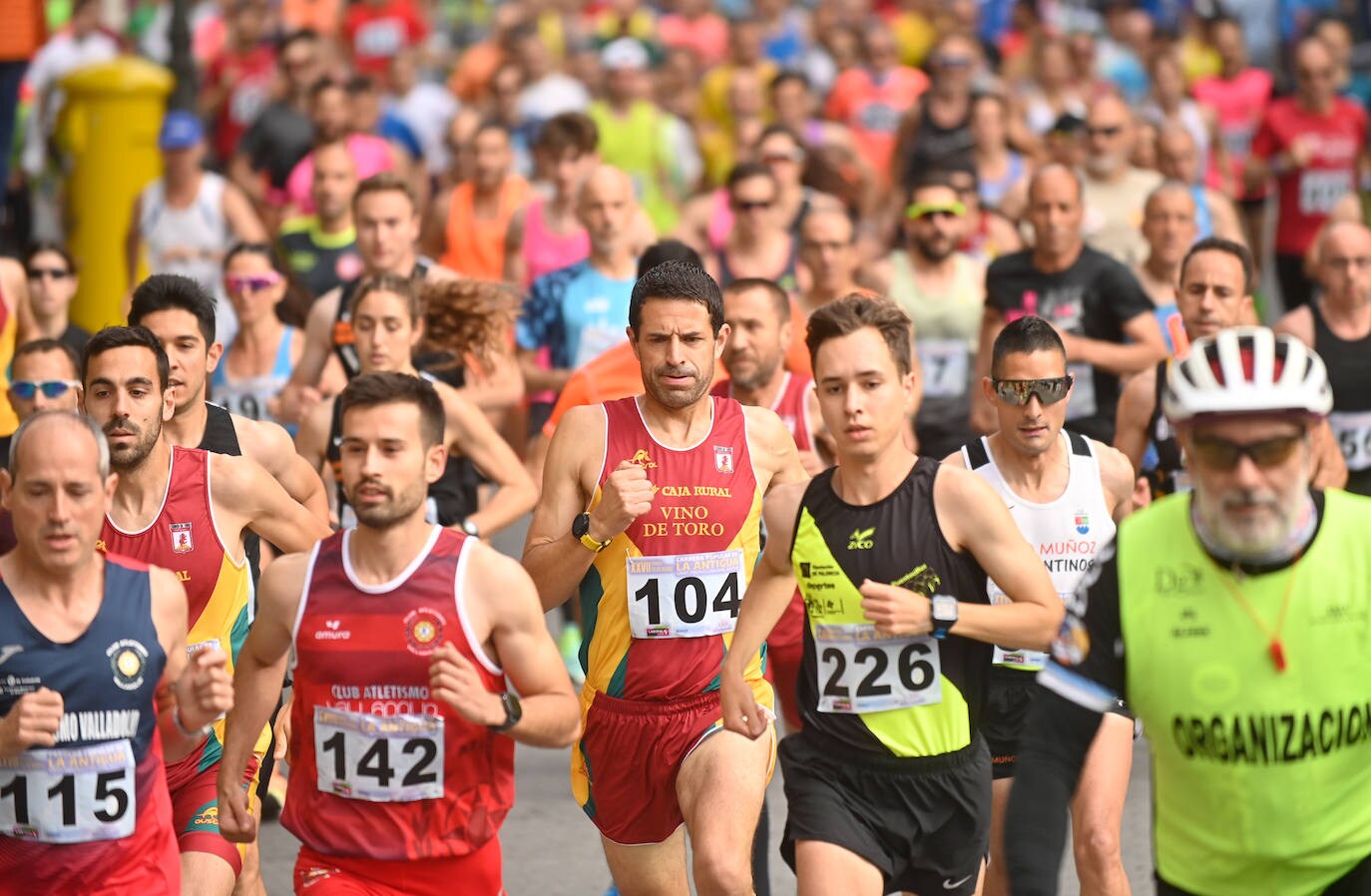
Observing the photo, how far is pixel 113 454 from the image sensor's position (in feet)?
21.3

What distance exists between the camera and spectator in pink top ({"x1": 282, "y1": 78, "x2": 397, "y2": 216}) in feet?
47.9

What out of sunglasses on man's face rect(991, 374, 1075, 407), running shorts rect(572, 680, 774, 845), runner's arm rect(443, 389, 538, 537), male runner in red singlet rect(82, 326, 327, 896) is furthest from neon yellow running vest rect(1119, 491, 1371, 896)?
runner's arm rect(443, 389, 538, 537)

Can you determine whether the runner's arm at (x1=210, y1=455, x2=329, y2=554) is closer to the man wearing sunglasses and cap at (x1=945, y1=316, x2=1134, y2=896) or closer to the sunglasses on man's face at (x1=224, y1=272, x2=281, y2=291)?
the man wearing sunglasses and cap at (x1=945, y1=316, x2=1134, y2=896)

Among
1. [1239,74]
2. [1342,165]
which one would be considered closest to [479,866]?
[1342,165]

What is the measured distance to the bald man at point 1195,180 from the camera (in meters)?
12.2

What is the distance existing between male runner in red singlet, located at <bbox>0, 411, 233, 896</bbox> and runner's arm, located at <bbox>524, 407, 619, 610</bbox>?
1365 mm

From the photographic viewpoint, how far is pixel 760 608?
19.9ft

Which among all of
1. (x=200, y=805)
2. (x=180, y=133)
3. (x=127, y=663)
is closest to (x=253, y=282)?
(x=180, y=133)

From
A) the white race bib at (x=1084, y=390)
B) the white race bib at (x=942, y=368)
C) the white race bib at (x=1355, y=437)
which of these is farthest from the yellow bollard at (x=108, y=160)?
the white race bib at (x=1355, y=437)

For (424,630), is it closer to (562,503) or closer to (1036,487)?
(562,503)

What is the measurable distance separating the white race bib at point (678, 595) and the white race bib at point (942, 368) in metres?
4.34

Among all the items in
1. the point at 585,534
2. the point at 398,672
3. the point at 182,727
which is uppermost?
the point at 585,534

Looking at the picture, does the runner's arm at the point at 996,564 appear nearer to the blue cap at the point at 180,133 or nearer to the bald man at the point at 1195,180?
the bald man at the point at 1195,180

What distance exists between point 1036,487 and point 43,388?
12.3 feet
